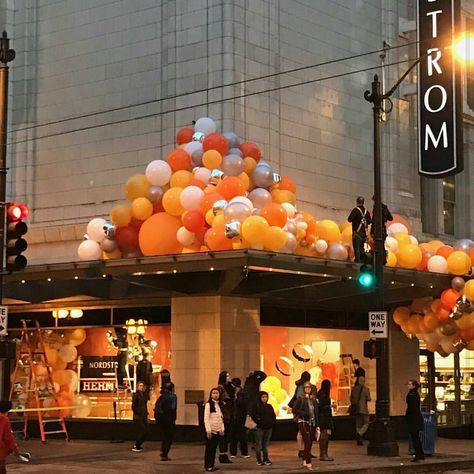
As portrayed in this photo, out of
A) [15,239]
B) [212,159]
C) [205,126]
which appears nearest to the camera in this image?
[15,239]

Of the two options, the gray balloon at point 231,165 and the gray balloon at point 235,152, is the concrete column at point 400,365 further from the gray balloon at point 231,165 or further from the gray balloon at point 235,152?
the gray balloon at point 231,165

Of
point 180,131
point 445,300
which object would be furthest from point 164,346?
point 445,300

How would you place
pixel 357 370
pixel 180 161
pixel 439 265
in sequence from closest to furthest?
pixel 180 161, pixel 439 265, pixel 357 370

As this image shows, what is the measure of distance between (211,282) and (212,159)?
281 cm

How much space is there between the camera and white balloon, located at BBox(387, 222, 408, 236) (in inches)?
932

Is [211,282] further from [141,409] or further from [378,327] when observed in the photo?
[378,327]

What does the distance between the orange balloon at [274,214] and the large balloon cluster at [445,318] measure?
5407mm

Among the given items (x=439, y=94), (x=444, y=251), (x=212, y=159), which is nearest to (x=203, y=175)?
(x=212, y=159)

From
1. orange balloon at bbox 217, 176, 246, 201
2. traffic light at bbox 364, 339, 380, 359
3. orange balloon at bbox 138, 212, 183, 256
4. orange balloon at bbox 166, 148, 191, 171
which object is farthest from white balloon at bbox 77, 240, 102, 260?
traffic light at bbox 364, 339, 380, 359

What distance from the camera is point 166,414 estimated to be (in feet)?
66.2

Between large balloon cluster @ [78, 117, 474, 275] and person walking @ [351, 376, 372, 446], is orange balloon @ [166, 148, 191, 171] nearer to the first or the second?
large balloon cluster @ [78, 117, 474, 275]

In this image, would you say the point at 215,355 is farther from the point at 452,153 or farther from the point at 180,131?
the point at 452,153

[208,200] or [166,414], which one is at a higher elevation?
[208,200]

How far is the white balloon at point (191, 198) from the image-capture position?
20.4 meters
